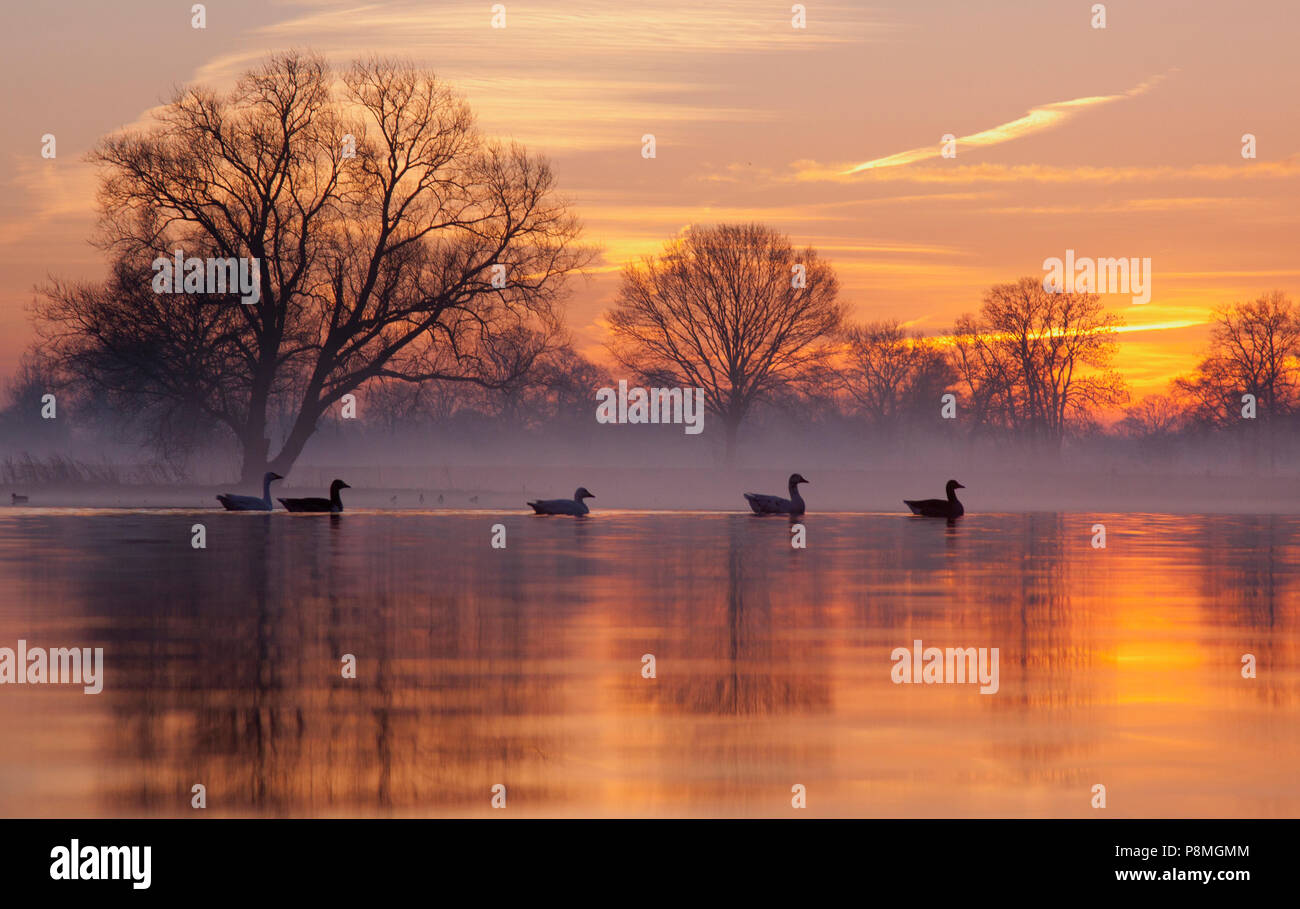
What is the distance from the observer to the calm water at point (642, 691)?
27.8 feet

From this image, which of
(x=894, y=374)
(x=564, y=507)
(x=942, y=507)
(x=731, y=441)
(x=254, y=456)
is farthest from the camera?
(x=894, y=374)

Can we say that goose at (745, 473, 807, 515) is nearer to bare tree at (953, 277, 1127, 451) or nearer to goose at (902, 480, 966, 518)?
goose at (902, 480, 966, 518)

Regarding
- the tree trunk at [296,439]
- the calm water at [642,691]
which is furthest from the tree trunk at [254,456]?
the calm water at [642,691]

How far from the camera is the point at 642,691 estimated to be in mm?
11562

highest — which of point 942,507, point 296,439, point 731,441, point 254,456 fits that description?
point 731,441

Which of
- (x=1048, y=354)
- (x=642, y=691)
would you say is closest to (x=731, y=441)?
(x=1048, y=354)

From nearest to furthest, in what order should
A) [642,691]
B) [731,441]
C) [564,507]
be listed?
[642,691], [564,507], [731,441]

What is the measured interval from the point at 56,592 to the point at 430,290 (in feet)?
115

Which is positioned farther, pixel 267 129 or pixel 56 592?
pixel 267 129

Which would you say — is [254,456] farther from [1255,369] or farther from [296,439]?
[1255,369]

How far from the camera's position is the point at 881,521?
41.8 m

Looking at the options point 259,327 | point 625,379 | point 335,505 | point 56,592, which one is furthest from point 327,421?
point 56,592
